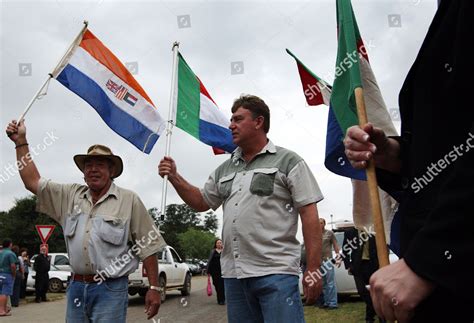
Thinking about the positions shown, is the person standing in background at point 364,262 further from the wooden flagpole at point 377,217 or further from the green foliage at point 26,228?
the green foliage at point 26,228

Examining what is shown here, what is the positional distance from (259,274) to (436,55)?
2.13 meters

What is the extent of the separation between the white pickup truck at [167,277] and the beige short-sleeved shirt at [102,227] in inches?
390

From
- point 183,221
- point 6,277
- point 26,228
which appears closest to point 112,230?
point 6,277

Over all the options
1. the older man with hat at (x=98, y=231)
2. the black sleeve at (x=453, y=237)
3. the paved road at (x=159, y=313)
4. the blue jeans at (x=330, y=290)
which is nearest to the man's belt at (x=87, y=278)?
the older man with hat at (x=98, y=231)

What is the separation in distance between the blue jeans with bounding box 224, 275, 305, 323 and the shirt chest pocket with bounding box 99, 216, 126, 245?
1091mm

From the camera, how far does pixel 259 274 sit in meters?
3.26

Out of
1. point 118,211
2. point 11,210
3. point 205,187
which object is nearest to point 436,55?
point 205,187

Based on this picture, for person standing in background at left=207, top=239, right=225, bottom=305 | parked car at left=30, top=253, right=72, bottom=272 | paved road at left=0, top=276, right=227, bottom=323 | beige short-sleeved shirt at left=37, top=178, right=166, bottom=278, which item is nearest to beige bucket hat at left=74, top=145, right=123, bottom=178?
beige short-sleeved shirt at left=37, top=178, right=166, bottom=278

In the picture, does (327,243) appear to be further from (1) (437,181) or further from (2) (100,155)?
(1) (437,181)

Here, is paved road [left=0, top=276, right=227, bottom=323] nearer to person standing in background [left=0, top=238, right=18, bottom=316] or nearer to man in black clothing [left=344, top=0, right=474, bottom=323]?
person standing in background [left=0, top=238, right=18, bottom=316]

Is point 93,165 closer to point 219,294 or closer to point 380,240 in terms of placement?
point 380,240

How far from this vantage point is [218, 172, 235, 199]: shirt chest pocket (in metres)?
3.77

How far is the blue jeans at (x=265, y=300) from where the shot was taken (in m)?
3.17

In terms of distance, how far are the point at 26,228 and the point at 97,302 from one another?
61.4 m
